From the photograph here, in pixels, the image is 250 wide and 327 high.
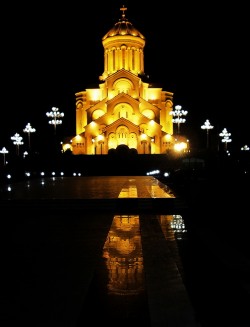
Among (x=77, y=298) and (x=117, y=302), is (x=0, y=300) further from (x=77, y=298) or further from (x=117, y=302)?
(x=117, y=302)

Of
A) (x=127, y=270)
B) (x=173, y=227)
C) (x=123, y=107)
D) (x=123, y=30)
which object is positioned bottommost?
(x=127, y=270)

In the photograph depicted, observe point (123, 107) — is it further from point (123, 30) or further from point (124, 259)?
point (124, 259)

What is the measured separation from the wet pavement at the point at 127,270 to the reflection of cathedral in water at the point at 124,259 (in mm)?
12

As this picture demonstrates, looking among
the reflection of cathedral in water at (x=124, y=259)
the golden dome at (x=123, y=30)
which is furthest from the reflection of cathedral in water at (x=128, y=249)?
the golden dome at (x=123, y=30)

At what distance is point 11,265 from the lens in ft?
20.9

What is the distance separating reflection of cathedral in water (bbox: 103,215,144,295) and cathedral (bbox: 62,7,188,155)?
42.1 m

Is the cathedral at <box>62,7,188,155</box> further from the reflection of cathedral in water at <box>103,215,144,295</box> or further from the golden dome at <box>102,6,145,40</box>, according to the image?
the reflection of cathedral in water at <box>103,215,144,295</box>

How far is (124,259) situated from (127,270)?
669mm

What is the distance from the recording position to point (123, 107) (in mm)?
55781

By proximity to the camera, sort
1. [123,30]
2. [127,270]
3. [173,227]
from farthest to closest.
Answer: [123,30] < [173,227] < [127,270]

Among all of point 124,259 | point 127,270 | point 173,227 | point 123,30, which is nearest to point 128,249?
point 124,259

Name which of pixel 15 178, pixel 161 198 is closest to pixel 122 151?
pixel 15 178

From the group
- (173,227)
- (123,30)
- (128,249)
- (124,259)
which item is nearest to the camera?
(124,259)

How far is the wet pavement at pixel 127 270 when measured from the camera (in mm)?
4402
